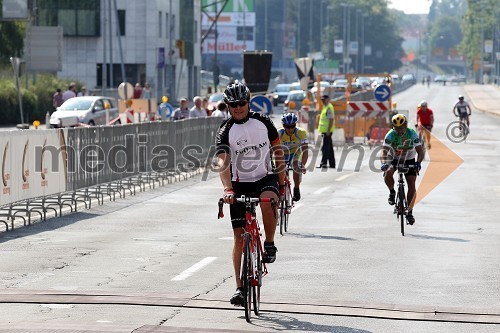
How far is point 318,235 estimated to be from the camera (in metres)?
17.5

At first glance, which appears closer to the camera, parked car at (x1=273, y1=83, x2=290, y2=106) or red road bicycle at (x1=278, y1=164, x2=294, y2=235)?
red road bicycle at (x1=278, y1=164, x2=294, y2=235)

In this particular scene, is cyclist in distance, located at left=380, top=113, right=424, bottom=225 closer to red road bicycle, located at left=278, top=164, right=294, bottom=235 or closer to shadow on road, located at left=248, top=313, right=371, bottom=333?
red road bicycle, located at left=278, top=164, right=294, bottom=235

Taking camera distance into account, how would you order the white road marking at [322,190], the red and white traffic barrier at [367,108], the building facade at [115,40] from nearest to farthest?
the white road marking at [322,190]
the red and white traffic barrier at [367,108]
the building facade at [115,40]

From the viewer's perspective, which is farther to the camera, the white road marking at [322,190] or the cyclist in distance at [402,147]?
the white road marking at [322,190]

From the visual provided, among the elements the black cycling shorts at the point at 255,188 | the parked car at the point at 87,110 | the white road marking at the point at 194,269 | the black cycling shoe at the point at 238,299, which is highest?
the black cycling shorts at the point at 255,188

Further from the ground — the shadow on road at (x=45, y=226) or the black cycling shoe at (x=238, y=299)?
the black cycling shoe at (x=238, y=299)

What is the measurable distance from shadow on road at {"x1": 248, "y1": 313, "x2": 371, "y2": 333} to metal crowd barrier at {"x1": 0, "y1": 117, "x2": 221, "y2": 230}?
8.54m

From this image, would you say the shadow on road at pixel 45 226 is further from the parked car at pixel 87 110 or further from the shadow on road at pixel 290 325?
the parked car at pixel 87 110

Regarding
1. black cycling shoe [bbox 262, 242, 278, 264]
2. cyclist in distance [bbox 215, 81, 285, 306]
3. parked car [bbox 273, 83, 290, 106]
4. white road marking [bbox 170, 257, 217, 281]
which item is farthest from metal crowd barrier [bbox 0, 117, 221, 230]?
parked car [bbox 273, 83, 290, 106]

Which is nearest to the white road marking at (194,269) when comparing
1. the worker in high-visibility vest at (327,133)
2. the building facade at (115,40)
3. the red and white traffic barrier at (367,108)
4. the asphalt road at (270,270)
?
the asphalt road at (270,270)

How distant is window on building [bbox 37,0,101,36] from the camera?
87000 millimetres

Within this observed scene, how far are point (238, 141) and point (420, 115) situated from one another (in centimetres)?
2944

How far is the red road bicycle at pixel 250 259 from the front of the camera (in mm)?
10219

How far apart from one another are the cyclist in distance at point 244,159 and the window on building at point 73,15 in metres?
77.4
